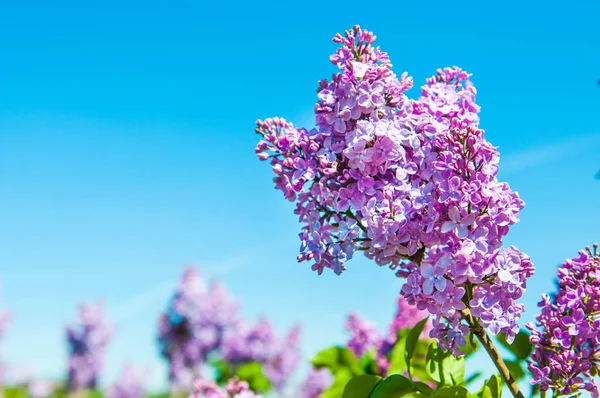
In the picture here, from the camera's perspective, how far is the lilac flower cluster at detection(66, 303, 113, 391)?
709 inches

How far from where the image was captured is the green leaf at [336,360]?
12.1ft

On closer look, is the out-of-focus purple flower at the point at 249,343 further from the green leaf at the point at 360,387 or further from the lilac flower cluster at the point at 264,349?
the green leaf at the point at 360,387

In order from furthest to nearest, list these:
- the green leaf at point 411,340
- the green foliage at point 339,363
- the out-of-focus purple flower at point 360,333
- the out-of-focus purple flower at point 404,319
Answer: the out-of-focus purple flower at point 360,333
the out-of-focus purple flower at point 404,319
the green foliage at point 339,363
the green leaf at point 411,340

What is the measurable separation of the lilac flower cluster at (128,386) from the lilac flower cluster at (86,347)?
251 centimetres

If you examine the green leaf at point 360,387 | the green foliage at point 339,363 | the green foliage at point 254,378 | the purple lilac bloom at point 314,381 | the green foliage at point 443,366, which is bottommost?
the green leaf at point 360,387

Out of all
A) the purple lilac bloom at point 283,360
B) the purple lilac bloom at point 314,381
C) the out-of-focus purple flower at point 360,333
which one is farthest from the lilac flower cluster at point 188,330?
the out-of-focus purple flower at point 360,333

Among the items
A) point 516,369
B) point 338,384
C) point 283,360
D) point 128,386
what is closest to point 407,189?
point 516,369

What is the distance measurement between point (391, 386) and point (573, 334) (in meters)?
0.56

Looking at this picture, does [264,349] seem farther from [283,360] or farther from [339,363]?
[339,363]

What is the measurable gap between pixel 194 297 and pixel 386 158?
33.3 feet

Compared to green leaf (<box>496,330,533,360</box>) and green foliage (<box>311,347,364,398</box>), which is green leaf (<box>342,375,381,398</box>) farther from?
green foliage (<box>311,347,364,398</box>)

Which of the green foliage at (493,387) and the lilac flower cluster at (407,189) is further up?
the lilac flower cluster at (407,189)

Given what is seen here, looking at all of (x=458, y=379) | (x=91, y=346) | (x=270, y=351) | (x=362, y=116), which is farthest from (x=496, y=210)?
(x=91, y=346)

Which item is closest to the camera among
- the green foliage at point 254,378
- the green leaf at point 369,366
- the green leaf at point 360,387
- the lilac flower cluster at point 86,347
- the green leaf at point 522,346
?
the green leaf at point 360,387
